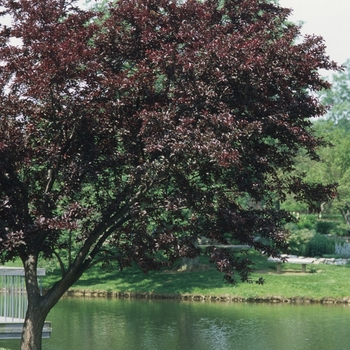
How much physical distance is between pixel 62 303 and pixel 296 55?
18707 millimetres

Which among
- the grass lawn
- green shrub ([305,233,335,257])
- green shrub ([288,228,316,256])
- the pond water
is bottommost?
the pond water

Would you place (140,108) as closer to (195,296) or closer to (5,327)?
(5,327)

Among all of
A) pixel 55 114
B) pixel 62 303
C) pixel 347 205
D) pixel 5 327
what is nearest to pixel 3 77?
pixel 55 114

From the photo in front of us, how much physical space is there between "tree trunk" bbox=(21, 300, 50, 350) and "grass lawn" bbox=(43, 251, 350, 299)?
15769 mm

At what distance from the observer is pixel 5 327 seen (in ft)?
49.1

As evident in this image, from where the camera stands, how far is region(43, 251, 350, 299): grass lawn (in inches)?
1068

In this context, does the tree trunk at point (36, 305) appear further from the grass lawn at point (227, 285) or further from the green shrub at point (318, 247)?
the green shrub at point (318, 247)

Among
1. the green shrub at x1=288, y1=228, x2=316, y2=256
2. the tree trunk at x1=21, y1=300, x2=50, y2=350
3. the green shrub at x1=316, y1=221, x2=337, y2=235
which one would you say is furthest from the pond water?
the green shrub at x1=316, y1=221, x2=337, y2=235

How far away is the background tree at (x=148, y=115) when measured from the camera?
34.1ft

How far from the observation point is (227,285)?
28.3 m

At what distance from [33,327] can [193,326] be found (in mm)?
10000

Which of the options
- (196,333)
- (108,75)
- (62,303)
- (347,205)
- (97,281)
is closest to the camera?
(108,75)

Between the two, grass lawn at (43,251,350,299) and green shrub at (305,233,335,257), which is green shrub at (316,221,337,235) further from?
grass lawn at (43,251,350,299)

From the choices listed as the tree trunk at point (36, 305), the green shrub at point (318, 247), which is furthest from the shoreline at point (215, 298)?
the tree trunk at point (36, 305)
